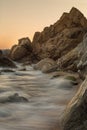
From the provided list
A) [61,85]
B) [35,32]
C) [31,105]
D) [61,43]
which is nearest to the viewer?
[31,105]

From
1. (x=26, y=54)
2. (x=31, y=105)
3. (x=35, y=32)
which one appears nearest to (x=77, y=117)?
(x=31, y=105)

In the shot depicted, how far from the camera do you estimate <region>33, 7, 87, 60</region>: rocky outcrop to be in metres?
42.4

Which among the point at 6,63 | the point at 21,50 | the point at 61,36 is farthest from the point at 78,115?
the point at 21,50

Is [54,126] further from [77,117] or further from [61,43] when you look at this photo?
[61,43]

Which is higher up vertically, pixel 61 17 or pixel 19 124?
pixel 61 17

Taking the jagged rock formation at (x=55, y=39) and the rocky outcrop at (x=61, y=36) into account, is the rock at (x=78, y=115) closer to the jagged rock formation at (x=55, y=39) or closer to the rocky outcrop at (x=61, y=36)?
the rocky outcrop at (x=61, y=36)

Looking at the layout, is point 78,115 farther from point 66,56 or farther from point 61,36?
point 61,36

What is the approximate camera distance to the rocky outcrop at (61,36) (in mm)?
42375

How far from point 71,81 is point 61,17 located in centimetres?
4105

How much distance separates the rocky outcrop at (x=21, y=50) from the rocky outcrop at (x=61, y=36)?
1.31 metres

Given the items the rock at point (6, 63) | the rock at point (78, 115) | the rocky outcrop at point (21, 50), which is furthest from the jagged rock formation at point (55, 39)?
the rock at point (78, 115)

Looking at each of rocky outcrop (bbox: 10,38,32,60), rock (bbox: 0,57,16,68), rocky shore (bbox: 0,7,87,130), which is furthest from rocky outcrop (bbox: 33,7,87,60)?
rock (bbox: 0,57,16,68)

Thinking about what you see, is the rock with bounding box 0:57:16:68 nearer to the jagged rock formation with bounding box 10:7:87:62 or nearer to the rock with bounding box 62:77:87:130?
the jagged rock formation with bounding box 10:7:87:62

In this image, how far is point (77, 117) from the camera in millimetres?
6508
